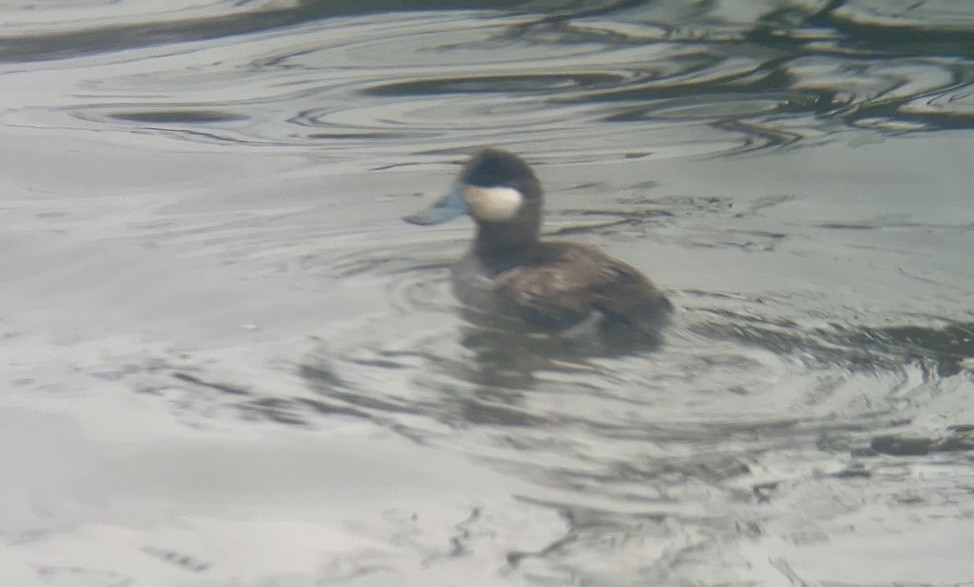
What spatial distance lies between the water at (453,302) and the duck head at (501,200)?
28cm

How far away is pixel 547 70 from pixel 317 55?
1.20 metres

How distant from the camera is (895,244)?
5590 millimetres

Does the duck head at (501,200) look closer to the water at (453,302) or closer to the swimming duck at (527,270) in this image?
the swimming duck at (527,270)

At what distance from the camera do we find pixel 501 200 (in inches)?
200

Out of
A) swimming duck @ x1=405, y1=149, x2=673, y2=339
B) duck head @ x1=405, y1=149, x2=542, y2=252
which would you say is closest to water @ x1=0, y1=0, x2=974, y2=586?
swimming duck @ x1=405, y1=149, x2=673, y2=339

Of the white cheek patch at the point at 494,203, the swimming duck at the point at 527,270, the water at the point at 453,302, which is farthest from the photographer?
the white cheek patch at the point at 494,203

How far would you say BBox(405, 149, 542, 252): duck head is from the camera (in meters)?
5.08

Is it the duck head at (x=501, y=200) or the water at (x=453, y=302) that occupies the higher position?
the duck head at (x=501, y=200)

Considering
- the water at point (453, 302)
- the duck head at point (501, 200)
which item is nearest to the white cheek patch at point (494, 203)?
the duck head at point (501, 200)

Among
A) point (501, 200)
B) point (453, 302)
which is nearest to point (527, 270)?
point (453, 302)

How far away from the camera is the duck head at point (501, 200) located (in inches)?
200

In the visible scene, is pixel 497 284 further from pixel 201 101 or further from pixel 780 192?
pixel 201 101

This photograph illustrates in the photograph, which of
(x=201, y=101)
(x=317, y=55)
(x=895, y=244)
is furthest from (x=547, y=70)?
(x=895, y=244)

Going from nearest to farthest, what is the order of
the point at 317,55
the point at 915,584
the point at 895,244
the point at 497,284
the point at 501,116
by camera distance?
the point at 915,584 < the point at 497,284 < the point at 895,244 < the point at 501,116 < the point at 317,55
